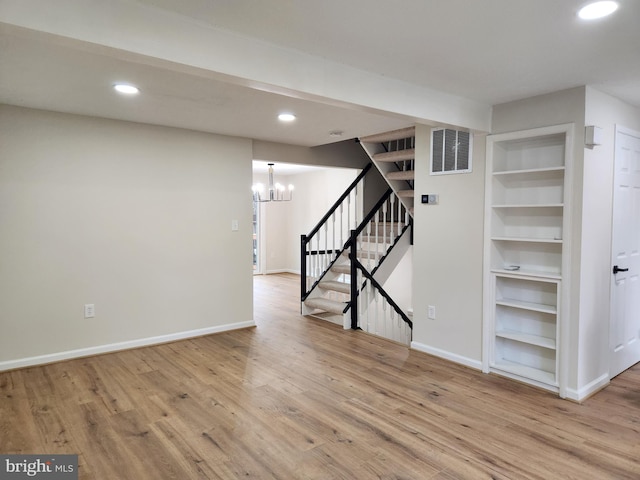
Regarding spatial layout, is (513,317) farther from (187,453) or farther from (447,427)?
(187,453)

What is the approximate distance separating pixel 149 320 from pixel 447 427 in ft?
10.1

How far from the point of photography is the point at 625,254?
352cm

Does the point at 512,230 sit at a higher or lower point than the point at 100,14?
lower

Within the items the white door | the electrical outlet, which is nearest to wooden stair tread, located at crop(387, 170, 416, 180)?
the white door

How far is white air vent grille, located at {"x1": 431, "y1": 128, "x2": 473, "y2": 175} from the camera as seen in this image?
368 centimetres

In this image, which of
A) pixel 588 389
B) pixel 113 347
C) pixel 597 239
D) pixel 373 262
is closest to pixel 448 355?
pixel 588 389

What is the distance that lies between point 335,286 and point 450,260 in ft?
6.70

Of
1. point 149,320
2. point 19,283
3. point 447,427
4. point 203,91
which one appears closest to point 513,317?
point 447,427

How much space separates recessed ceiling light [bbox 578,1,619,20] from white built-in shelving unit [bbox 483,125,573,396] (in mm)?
1334

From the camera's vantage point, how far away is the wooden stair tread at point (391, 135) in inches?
177

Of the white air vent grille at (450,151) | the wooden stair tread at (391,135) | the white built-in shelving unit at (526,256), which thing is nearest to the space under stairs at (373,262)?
the wooden stair tread at (391,135)

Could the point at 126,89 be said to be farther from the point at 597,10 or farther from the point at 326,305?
the point at 326,305

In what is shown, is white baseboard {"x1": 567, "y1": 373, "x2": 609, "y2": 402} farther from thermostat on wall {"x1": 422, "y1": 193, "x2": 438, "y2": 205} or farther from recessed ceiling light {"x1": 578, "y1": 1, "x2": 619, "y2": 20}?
recessed ceiling light {"x1": 578, "y1": 1, "x2": 619, "y2": 20}

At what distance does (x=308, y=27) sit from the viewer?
2.04 meters
